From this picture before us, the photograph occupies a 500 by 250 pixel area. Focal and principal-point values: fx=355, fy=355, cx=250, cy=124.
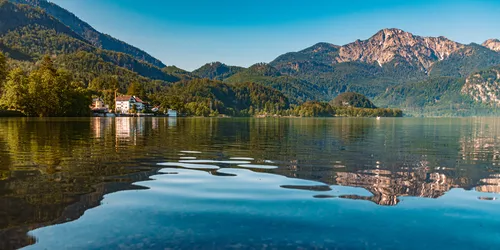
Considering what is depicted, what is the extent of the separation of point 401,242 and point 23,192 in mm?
13488

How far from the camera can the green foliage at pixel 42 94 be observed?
11975 cm

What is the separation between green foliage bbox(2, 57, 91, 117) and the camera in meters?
120

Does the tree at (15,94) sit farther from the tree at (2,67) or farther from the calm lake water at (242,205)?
the calm lake water at (242,205)

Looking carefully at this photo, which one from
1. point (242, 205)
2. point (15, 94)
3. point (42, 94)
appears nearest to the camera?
point (242, 205)

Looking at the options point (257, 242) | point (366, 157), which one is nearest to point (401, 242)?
point (257, 242)

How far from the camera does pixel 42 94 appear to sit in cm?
12538

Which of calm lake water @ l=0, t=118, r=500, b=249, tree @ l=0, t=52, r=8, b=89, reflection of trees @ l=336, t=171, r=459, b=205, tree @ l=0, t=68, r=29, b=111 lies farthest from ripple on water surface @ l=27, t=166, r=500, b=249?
tree @ l=0, t=68, r=29, b=111

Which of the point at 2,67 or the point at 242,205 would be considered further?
the point at 2,67

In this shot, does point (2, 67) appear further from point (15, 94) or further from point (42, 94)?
point (42, 94)

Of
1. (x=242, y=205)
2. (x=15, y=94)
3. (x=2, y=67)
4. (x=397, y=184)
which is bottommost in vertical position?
(x=397, y=184)

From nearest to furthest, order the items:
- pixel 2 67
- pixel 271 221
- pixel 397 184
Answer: pixel 271 221
pixel 397 184
pixel 2 67

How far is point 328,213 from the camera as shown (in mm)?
11938

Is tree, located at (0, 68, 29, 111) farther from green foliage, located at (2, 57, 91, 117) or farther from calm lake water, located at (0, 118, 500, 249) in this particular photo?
calm lake water, located at (0, 118, 500, 249)

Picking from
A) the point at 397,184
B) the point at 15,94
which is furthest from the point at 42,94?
the point at 397,184
